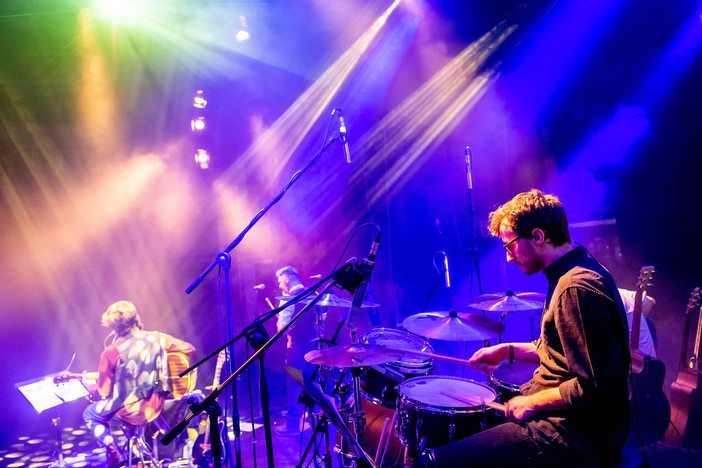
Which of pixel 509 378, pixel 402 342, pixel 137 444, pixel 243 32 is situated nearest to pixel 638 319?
pixel 509 378

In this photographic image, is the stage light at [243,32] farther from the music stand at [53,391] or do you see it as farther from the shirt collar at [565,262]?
the shirt collar at [565,262]

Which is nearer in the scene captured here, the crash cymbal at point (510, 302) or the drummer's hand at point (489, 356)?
the drummer's hand at point (489, 356)

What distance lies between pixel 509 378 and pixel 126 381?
3732 mm

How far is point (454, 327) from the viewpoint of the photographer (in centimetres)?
319

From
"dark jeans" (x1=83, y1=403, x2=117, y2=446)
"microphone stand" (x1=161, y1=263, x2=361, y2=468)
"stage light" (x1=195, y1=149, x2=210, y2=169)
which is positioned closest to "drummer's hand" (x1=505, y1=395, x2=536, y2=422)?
"microphone stand" (x1=161, y1=263, x2=361, y2=468)

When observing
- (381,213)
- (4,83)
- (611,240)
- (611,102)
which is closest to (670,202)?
(611,240)

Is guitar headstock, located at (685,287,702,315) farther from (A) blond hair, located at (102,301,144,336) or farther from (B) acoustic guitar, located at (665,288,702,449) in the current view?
(A) blond hair, located at (102,301,144,336)

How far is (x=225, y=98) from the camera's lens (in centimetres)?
774

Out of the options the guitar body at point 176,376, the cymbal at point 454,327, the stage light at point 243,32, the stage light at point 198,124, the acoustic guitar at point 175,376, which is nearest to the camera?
the cymbal at point 454,327

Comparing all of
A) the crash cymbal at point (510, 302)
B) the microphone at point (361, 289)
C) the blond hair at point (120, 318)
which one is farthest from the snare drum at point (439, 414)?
the blond hair at point (120, 318)

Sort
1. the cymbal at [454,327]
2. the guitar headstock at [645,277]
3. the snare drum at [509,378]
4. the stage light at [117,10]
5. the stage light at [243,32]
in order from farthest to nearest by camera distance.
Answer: the stage light at [243,32] < the stage light at [117,10] < the guitar headstock at [645,277] < the cymbal at [454,327] < the snare drum at [509,378]

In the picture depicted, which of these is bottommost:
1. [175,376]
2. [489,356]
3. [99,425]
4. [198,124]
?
[99,425]

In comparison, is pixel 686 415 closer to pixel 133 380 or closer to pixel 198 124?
pixel 133 380

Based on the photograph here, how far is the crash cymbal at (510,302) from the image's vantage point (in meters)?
3.50
